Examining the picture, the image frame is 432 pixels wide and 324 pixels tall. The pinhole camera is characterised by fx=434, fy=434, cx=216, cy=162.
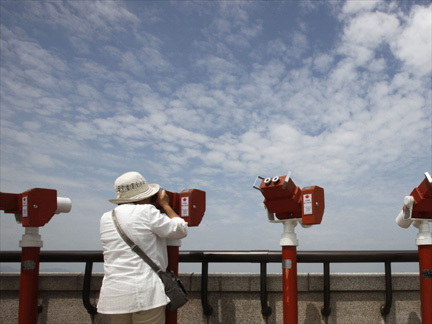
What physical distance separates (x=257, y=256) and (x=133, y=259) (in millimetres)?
1917

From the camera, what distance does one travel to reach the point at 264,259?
16.6 ft

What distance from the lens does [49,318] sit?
540 cm

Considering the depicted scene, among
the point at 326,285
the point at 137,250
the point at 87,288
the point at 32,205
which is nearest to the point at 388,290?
the point at 326,285

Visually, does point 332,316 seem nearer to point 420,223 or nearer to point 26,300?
point 420,223

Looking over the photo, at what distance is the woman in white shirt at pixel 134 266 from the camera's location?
11.4ft

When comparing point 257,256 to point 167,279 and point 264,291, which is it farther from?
point 167,279

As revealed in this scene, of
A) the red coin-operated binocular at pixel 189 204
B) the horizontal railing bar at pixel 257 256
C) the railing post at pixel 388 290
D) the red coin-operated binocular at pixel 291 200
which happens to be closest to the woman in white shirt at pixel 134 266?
the red coin-operated binocular at pixel 189 204

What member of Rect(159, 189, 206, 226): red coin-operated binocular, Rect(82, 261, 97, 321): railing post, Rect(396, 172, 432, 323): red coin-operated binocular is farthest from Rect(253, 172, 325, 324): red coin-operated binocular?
Rect(82, 261, 97, 321): railing post

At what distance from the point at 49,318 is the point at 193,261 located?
1.98 metres

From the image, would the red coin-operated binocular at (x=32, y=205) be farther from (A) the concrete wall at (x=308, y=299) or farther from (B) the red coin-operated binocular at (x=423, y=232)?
(B) the red coin-operated binocular at (x=423, y=232)

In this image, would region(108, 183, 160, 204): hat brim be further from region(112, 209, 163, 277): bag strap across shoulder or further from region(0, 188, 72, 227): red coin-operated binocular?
region(0, 188, 72, 227): red coin-operated binocular

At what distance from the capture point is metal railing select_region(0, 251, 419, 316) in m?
4.96

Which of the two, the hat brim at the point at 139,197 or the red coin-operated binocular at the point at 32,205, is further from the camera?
the red coin-operated binocular at the point at 32,205

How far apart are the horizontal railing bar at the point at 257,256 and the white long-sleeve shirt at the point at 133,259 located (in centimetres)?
142
